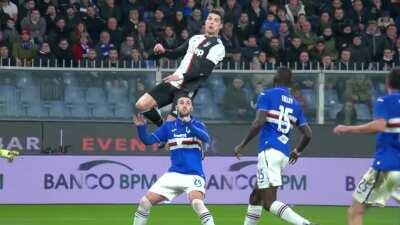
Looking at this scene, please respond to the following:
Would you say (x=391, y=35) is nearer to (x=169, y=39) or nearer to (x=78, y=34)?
(x=169, y=39)

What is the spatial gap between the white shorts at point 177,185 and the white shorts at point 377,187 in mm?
2222

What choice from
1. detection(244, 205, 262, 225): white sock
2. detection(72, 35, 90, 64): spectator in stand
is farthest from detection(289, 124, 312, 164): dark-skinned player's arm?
detection(72, 35, 90, 64): spectator in stand

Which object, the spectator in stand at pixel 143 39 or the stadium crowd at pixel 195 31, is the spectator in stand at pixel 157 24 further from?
the spectator in stand at pixel 143 39

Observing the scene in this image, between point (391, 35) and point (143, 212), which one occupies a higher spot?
point (391, 35)

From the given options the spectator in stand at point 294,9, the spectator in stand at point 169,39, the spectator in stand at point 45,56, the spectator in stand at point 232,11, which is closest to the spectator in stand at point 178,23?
the spectator in stand at point 169,39

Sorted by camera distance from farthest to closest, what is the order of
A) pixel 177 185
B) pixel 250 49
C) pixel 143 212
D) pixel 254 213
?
pixel 250 49 → pixel 254 213 → pixel 177 185 → pixel 143 212

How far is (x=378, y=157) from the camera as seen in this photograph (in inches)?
499

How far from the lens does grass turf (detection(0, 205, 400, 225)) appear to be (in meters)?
17.9

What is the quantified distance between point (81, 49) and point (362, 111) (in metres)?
5.78

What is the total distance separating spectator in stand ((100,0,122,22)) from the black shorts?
1043 centimetres

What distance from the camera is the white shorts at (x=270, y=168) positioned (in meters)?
14.0

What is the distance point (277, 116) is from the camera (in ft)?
46.1

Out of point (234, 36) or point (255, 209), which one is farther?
point (234, 36)

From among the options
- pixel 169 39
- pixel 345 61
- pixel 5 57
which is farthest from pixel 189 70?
pixel 345 61
